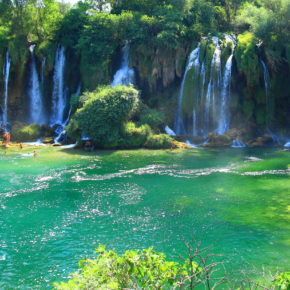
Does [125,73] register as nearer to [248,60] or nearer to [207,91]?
[207,91]

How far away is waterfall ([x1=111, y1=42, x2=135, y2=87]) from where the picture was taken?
119ft

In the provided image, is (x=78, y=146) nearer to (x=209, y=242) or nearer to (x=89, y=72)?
(x=89, y=72)

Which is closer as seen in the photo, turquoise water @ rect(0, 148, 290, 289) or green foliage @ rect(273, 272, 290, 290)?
green foliage @ rect(273, 272, 290, 290)

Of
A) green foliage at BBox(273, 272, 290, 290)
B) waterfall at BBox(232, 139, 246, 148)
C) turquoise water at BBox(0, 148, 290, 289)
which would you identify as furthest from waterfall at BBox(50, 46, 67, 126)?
green foliage at BBox(273, 272, 290, 290)

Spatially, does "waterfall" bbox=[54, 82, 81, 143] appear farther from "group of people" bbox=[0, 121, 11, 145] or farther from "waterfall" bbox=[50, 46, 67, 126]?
"group of people" bbox=[0, 121, 11, 145]

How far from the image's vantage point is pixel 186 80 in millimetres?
33625

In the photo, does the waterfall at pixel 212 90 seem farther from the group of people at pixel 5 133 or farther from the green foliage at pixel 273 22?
the group of people at pixel 5 133

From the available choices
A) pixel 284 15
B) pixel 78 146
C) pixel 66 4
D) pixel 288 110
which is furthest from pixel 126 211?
pixel 66 4

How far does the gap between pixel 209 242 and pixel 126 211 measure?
4447 millimetres

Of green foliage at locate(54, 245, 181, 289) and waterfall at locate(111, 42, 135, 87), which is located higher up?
waterfall at locate(111, 42, 135, 87)

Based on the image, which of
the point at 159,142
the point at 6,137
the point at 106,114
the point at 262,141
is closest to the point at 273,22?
the point at 262,141

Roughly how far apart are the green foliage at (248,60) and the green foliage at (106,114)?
1066 cm

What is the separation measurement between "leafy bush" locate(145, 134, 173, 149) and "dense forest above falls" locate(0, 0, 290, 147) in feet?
4.65

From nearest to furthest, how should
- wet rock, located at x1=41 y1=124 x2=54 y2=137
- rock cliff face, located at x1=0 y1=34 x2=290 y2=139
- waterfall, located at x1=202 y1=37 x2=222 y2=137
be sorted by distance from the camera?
rock cliff face, located at x1=0 y1=34 x2=290 y2=139, waterfall, located at x1=202 y1=37 x2=222 y2=137, wet rock, located at x1=41 y1=124 x2=54 y2=137
